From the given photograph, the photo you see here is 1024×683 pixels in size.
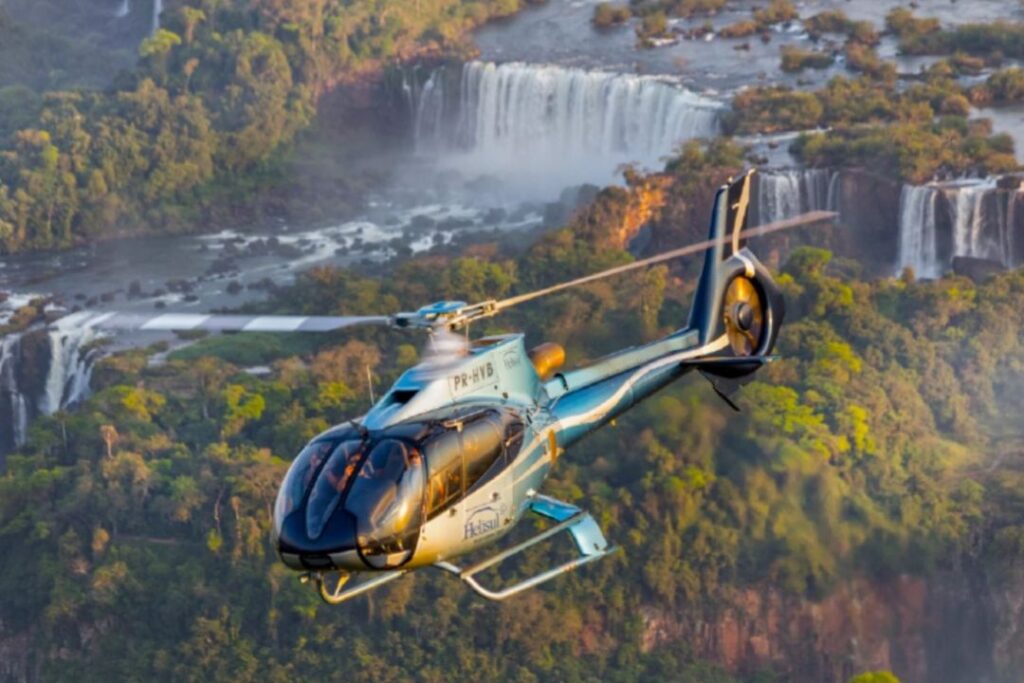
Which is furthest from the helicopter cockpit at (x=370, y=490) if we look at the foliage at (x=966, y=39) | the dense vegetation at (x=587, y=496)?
the foliage at (x=966, y=39)

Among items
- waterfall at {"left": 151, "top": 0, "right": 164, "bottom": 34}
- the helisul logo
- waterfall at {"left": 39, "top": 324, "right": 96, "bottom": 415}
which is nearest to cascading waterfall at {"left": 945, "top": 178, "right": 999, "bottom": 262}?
waterfall at {"left": 39, "top": 324, "right": 96, "bottom": 415}

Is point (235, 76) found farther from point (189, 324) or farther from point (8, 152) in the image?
point (189, 324)

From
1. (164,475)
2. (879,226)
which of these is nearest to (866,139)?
(879,226)

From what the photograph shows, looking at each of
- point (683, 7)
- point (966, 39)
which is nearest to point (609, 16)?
point (683, 7)

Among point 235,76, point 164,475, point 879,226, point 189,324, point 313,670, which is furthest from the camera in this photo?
point 235,76

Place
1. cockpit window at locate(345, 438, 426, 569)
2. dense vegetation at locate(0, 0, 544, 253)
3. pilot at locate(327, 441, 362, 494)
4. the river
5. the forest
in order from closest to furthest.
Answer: cockpit window at locate(345, 438, 426, 569) → pilot at locate(327, 441, 362, 494) → the forest → the river → dense vegetation at locate(0, 0, 544, 253)

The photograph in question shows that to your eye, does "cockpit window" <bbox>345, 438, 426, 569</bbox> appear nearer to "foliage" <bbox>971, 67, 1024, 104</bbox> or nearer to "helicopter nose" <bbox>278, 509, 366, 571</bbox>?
"helicopter nose" <bbox>278, 509, 366, 571</bbox>

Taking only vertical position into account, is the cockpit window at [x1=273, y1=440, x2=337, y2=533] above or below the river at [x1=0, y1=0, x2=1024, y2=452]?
above
